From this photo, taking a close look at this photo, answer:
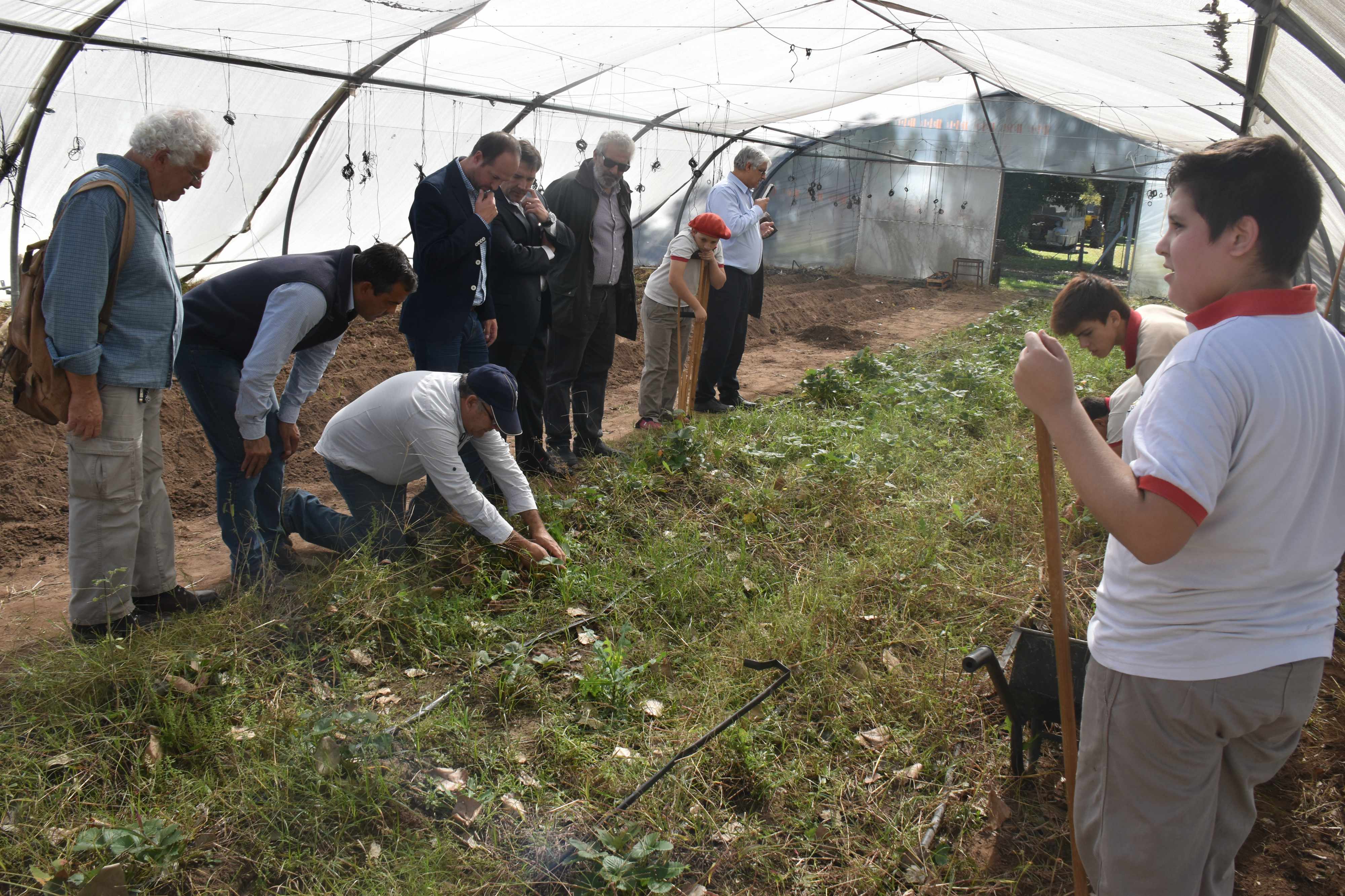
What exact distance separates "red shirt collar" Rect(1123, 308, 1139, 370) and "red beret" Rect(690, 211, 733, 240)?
2.84 m

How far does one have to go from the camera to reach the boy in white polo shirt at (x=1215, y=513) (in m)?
1.33

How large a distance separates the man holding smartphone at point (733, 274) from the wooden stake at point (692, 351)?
1.07 ft

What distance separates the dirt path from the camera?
14.3ft

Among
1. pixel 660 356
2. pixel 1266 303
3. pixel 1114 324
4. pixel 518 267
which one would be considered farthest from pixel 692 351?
pixel 1266 303

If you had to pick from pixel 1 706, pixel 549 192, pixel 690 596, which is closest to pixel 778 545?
pixel 690 596

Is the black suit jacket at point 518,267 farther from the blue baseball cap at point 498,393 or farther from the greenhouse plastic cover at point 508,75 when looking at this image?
the greenhouse plastic cover at point 508,75

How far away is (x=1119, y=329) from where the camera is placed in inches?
148

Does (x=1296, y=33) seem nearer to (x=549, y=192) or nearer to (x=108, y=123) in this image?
(x=549, y=192)

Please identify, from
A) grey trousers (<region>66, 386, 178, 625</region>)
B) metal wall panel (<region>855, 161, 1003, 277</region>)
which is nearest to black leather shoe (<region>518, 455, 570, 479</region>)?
grey trousers (<region>66, 386, 178, 625</region>)

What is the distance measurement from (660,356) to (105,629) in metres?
3.79

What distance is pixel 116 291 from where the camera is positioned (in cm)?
316

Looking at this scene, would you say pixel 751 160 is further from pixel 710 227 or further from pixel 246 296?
pixel 246 296

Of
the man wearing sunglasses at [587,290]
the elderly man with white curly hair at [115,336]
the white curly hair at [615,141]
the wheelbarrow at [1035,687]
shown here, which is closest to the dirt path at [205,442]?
the elderly man with white curly hair at [115,336]

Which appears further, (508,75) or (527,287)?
(508,75)
